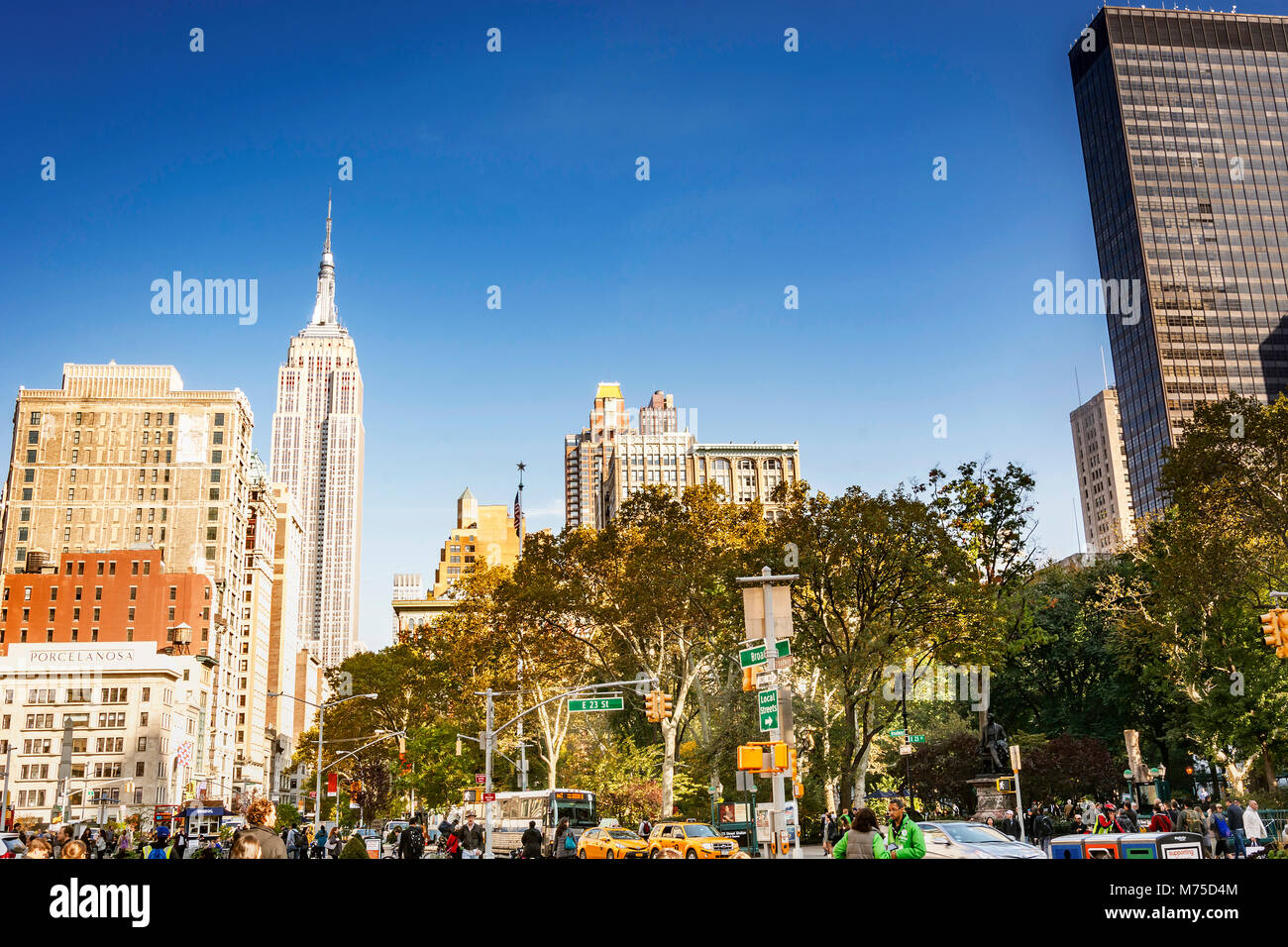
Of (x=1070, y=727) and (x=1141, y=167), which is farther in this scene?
(x=1141, y=167)

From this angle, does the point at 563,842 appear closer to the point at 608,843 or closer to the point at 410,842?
the point at 608,843

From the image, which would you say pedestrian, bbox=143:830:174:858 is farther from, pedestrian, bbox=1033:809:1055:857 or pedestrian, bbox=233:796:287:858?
pedestrian, bbox=1033:809:1055:857

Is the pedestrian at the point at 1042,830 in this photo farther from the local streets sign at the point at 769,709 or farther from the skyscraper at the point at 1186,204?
the skyscraper at the point at 1186,204

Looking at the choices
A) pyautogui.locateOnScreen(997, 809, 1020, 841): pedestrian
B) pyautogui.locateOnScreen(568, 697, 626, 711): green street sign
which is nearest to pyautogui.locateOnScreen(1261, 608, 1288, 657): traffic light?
pyautogui.locateOnScreen(997, 809, 1020, 841): pedestrian

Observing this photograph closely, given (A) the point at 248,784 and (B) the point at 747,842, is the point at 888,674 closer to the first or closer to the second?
(B) the point at 747,842

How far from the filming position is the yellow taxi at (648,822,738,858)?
107 ft

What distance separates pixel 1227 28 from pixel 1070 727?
147417 millimetres

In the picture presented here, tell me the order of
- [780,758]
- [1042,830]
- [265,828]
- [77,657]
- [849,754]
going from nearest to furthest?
[265,828] → [780,758] → [1042,830] → [849,754] → [77,657]

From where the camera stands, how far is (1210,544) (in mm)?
37375

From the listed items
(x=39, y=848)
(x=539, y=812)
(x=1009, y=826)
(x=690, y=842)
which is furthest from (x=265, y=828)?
(x=539, y=812)

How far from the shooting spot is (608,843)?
36156mm

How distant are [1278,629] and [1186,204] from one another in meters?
149

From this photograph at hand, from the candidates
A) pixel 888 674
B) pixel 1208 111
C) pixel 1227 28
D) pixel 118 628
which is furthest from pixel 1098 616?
pixel 1227 28
